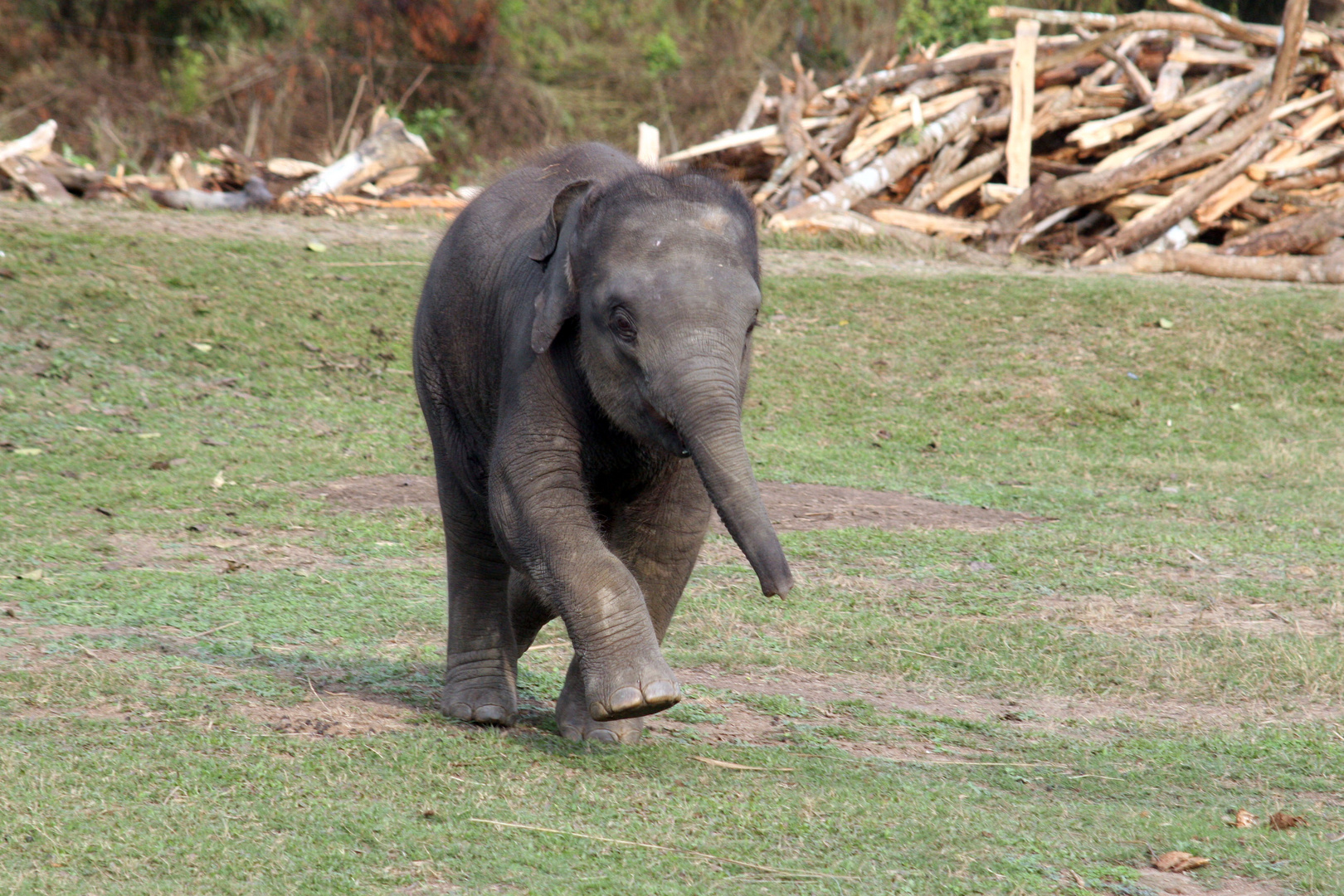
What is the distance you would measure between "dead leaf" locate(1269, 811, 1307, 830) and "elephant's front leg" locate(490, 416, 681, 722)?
1898 mm

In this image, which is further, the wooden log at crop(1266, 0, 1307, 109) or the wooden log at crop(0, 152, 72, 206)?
the wooden log at crop(1266, 0, 1307, 109)

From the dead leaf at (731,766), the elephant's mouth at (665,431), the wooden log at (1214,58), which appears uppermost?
the elephant's mouth at (665,431)

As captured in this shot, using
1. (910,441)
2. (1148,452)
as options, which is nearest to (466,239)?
(910,441)

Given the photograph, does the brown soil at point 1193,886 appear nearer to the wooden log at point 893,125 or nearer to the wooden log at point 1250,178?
the wooden log at point 1250,178

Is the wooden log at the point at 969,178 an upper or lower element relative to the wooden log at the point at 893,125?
lower

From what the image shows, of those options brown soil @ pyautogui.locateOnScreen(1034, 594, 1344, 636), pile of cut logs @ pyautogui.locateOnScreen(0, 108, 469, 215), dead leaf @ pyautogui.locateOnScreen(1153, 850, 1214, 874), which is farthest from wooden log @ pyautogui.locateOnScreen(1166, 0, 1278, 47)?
dead leaf @ pyautogui.locateOnScreen(1153, 850, 1214, 874)

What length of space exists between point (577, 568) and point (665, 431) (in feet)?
1.79

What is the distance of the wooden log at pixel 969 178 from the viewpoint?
17.8 metres

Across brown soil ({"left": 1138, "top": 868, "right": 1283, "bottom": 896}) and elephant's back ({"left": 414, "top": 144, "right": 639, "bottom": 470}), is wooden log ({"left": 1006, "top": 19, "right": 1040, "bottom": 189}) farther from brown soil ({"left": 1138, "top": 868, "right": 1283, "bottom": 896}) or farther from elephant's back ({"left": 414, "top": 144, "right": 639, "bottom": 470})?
brown soil ({"left": 1138, "top": 868, "right": 1283, "bottom": 896})

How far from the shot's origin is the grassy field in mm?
4039

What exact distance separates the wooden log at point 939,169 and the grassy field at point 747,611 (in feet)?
9.05

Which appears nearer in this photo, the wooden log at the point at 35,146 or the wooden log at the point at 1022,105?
the wooden log at the point at 35,146

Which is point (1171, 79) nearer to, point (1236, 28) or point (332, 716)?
point (1236, 28)

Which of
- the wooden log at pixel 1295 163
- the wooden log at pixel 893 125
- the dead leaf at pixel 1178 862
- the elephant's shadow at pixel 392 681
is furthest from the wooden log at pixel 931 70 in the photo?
the dead leaf at pixel 1178 862
